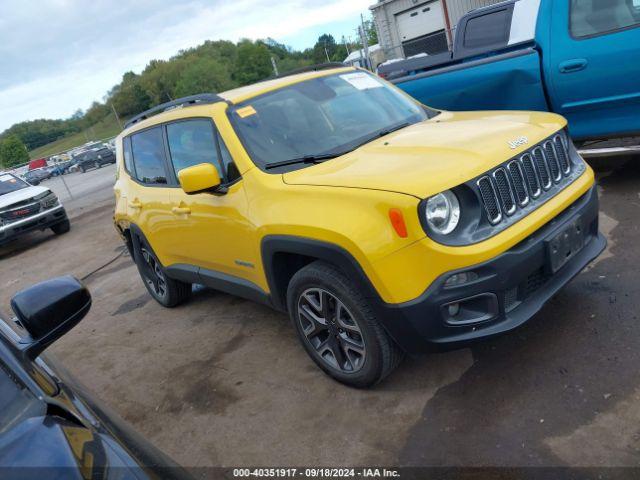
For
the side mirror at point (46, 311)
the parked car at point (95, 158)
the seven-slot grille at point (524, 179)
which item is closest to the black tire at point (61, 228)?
the side mirror at point (46, 311)

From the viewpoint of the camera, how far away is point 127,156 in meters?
5.26

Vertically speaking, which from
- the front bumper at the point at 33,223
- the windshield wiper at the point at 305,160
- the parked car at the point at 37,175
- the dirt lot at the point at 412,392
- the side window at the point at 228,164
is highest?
the side window at the point at 228,164

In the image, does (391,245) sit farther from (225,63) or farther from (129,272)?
(225,63)

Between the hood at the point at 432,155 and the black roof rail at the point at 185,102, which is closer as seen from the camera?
the hood at the point at 432,155

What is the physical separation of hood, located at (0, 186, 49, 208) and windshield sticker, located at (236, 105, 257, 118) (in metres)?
9.50

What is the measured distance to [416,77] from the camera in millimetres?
6145

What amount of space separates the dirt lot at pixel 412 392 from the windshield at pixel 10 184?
353 inches

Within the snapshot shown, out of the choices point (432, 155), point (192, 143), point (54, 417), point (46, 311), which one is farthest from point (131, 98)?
point (54, 417)

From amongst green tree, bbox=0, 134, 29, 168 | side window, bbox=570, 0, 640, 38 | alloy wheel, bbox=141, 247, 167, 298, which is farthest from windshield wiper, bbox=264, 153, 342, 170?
green tree, bbox=0, 134, 29, 168

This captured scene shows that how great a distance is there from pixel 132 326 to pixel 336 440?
124 inches

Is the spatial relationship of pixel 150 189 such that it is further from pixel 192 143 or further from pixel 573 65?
pixel 573 65

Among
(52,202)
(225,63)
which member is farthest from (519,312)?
(225,63)

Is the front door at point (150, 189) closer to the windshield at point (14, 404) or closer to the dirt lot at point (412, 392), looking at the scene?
the dirt lot at point (412, 392)

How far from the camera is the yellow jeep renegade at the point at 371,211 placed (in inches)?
106
